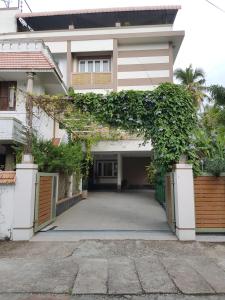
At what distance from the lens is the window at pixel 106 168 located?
1032 inches

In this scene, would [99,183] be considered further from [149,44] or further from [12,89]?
[12,89]

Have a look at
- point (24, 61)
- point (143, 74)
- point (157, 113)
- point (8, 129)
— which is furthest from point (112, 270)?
point (143, 74)

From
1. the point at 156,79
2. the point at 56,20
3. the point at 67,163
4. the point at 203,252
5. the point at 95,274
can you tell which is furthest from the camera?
the point at 56,20

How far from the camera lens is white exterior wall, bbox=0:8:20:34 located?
75.1 ft

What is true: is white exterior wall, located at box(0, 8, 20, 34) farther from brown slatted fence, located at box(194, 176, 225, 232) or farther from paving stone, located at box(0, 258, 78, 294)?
paving stone, located at box(0, 258, 78, 294)

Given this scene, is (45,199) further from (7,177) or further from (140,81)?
(140,81)

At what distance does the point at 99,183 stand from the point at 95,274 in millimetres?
21030

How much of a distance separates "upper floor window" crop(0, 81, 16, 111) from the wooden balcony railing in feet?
25.3

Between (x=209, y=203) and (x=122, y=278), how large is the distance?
4.00 metres

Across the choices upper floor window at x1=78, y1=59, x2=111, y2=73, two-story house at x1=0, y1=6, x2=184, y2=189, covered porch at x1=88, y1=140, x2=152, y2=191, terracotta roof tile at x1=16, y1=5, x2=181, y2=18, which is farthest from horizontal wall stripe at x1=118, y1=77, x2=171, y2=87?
covered porch at x1=88, y1=140, x2=152, y2=191

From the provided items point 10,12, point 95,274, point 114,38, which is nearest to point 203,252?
point 95,274

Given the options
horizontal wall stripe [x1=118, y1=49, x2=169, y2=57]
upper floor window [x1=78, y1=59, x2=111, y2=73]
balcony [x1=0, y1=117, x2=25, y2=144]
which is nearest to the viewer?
balcony [x1=0, y1=117, x2=25, y2=144]

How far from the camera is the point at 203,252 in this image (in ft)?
21.5

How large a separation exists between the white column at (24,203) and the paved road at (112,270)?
14.8 inches
